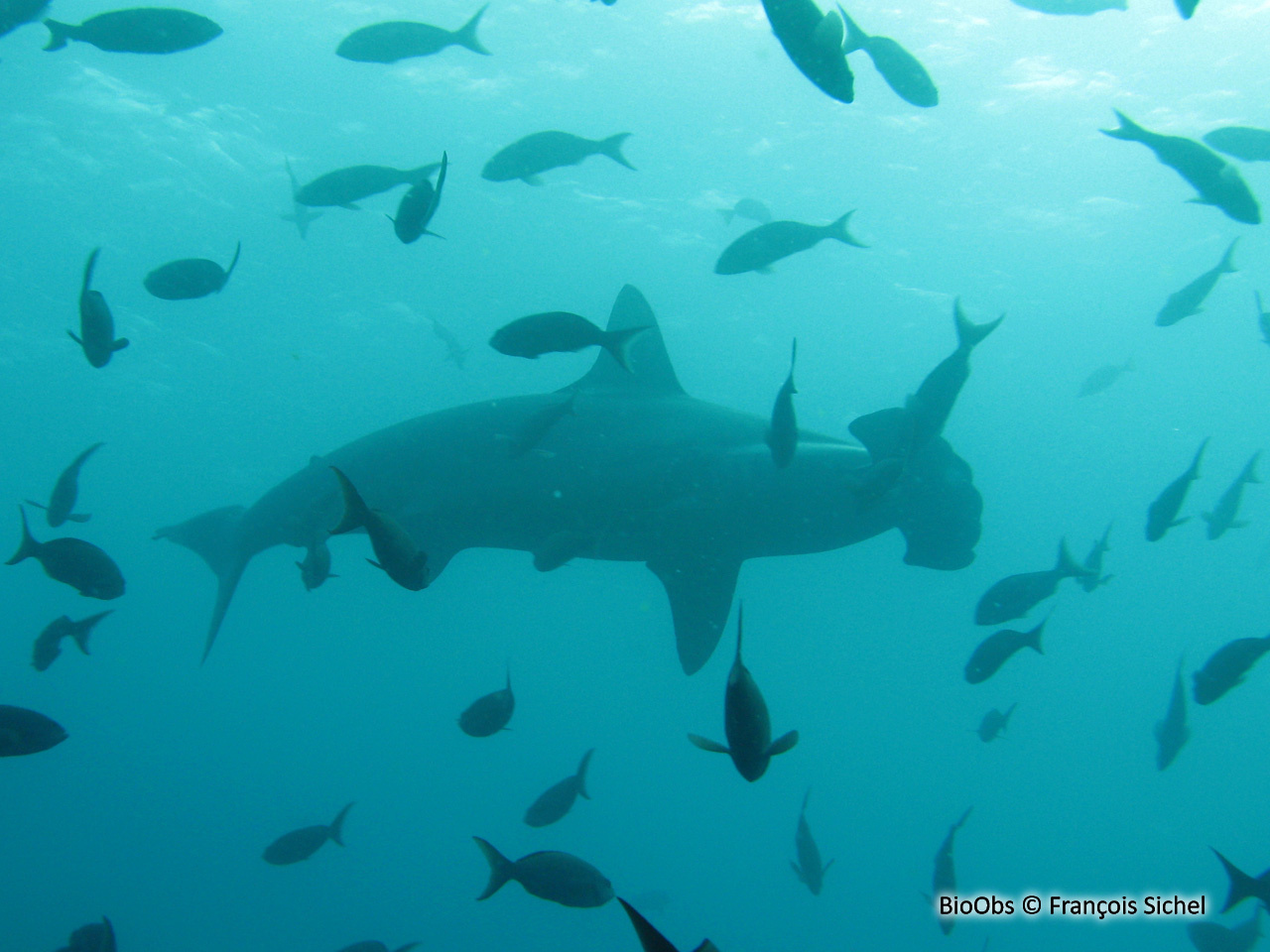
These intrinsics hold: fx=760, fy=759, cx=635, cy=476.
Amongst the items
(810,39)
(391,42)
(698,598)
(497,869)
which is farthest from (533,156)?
(497,869)

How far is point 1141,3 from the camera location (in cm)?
1619

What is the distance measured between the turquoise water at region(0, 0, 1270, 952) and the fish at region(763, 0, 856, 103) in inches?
336

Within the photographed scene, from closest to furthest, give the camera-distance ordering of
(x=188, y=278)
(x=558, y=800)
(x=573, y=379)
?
(x=188, y=278) → (x=558, y=800) → (x=573, y=379)

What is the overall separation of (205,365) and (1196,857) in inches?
2924

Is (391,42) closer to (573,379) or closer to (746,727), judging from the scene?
(746,727)

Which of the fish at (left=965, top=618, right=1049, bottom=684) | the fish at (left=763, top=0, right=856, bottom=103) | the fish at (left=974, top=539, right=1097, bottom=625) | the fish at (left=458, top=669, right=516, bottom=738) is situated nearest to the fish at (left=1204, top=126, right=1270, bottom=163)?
the fish at (left=974, top=539, right=1097, bottom=625)

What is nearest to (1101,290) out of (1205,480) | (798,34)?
(1205,480)

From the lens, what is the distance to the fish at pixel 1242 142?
5.89 metres

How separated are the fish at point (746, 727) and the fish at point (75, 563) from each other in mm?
4314

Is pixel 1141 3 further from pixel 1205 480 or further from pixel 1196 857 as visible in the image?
pixel 1196 857

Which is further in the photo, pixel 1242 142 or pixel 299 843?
pixel 299 843

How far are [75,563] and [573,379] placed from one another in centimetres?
2548

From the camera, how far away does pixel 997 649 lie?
5883 mm

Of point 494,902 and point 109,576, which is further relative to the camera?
point 494,902
